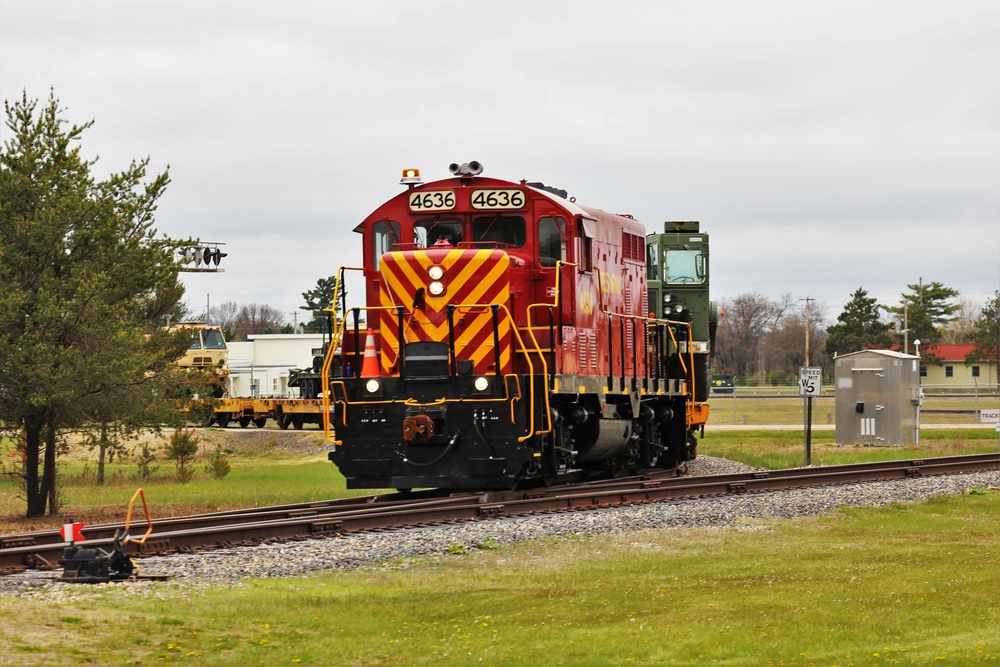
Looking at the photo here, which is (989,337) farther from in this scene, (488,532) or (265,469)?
(488,532)

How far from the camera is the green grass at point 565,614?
8.30m

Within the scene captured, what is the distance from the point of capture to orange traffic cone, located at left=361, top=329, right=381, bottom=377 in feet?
58.1

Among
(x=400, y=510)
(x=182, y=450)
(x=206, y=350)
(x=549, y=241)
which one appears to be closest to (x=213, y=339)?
(x=206, y=350)

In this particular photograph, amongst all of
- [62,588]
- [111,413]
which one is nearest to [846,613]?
[62,588]

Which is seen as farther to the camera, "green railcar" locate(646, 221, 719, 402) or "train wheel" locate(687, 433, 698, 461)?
"green railcar" locate(646, 221, 719, 402)

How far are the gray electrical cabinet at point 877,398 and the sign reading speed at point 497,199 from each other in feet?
60.4

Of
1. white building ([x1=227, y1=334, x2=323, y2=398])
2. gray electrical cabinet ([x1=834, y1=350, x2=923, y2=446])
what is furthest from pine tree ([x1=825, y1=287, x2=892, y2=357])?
gray electrical cabinet ([x1=834, y1=350, x2=923, y2=446])

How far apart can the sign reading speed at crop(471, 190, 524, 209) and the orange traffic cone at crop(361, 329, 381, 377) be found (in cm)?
244

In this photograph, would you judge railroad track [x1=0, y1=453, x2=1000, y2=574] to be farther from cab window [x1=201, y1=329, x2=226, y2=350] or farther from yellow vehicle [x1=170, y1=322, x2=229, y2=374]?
cab window [x1=201, y1=329, x2=226, y2=350]

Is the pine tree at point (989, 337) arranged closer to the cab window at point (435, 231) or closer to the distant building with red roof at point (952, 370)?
the distant building with red roof at point (952, 370)

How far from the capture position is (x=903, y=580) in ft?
Answer: 37.8

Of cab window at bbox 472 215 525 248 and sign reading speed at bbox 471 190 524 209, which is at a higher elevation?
sign reading speed at bbox 471 190 524 209

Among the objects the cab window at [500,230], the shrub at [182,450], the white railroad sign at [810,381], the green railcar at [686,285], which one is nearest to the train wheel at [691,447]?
the green railcar at [686,285]

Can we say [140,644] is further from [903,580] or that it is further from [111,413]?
[111,413]
